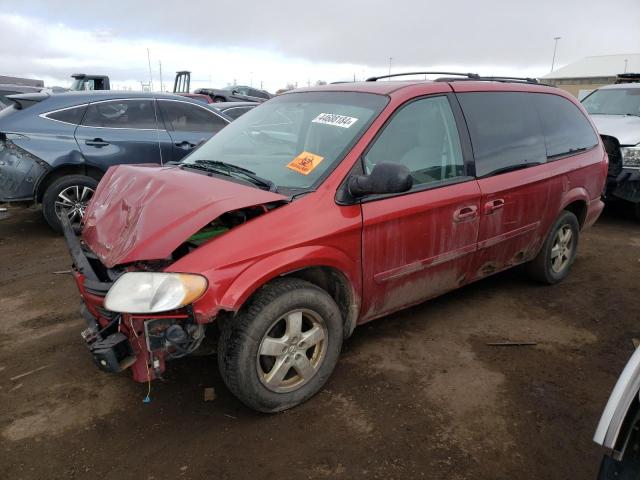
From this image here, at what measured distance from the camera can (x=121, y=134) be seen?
6.11m

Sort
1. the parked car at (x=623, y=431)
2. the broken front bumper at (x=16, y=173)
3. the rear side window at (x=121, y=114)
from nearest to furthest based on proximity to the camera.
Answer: the parked car at (x=623, y=431), the broken front bumper at (x=16, y=173), the rear side window at (x=121, y=114)

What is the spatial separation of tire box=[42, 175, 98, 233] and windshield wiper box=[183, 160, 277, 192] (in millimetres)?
3146

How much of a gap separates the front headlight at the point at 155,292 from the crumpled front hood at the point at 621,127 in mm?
6194

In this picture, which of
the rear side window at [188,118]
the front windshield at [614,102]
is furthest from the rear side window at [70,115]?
the front windshield at [614,102]

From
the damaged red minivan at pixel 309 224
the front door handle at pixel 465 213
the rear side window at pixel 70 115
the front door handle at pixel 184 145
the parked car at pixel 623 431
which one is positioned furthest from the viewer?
the front door handle at pixel 184 145

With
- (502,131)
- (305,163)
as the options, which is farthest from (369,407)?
(502,131)

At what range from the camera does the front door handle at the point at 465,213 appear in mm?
3228

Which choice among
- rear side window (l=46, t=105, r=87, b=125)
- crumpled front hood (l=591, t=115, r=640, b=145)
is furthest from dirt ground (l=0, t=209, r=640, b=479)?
crumpled front hood (l=591, t=115, r=640, b=145)

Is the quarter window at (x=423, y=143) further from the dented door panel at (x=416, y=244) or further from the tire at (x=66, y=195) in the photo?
→ the tire at (x=66, y=195)

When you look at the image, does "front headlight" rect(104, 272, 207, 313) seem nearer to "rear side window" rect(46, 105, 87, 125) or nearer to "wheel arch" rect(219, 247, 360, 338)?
"wheel arch" rect(219, 247, 360, 338)

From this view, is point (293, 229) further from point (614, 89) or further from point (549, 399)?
point (614, 89)

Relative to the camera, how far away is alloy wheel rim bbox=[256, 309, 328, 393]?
2.55 m

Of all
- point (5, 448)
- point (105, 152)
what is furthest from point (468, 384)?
point (105, 152)

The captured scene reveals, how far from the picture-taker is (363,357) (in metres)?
3.25
